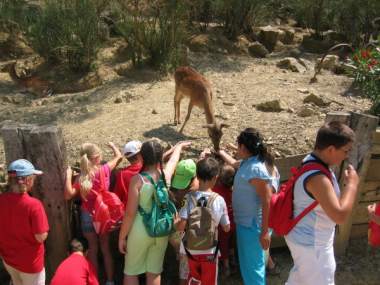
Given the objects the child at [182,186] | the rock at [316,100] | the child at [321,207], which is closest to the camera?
the child at [321,207]

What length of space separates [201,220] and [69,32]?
288 inches

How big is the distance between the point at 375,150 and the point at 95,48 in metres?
6.98

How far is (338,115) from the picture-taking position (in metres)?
5.41

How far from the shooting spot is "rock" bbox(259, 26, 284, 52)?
14.6 m

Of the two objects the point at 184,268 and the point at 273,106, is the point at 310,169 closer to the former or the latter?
the point at 184,268

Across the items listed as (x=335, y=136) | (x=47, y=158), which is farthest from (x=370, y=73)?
(x=47, y=158)

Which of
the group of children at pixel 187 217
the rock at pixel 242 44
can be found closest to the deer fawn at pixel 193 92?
the group of children at pixel 187 217

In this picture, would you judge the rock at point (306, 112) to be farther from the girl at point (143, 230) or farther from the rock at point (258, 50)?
the rock at point (258, 50)

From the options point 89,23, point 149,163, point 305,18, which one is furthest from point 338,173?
point 305,18

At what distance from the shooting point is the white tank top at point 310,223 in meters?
3.87

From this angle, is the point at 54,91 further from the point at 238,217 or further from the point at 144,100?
the point at 238,217

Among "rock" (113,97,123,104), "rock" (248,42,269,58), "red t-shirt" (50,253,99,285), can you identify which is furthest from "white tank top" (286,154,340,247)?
"rock" (248,42,269,58)

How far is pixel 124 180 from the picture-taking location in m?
5.14

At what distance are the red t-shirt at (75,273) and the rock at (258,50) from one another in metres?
10.2
